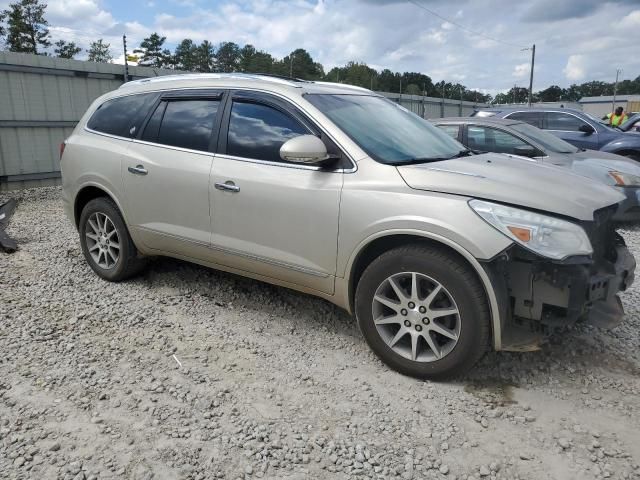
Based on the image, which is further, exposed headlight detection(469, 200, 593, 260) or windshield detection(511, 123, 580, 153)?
windshield detection(511, 123, 580, 153)

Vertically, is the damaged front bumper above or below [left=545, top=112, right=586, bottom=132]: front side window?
below

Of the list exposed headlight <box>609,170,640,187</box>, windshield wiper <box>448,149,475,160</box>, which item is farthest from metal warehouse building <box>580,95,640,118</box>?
windshield wiper <box>448,149,475,160</box>

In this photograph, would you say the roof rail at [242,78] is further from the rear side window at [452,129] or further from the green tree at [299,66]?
the green tree at [299,66]

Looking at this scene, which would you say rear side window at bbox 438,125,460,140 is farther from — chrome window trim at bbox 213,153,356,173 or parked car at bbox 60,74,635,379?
chrome window trim at bbox 213,153,356,173

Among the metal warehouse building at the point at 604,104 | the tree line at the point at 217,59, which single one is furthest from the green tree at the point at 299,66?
the metal warehouse building at the point at 604,104

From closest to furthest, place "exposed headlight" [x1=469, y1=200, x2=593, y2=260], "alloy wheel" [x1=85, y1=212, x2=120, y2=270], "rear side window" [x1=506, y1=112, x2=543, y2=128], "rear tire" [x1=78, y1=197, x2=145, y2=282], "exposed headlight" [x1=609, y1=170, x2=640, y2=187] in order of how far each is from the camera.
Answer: "exposed headlight" [x1=469, y1=200, x2=593, y2=260] < "rear tire" [x1=78, y1=197, x2=145, y2=282] < "alloy wheel" [x1=85, y1=212, x2=120, y2=270] < "exposed headlight" [x1=609, y1=170, x2=640, y2=187] < "rear side window" [x1=506, y1=112, x2=543, y2=128]

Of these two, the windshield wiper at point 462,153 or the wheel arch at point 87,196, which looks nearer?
the windshield wiper at point 462,153

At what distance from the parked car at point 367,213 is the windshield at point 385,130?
16mm

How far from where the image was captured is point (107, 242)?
4.73 m

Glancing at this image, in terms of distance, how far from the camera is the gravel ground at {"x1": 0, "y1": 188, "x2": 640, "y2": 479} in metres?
2.48

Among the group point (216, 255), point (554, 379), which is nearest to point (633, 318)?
point (554, 379)

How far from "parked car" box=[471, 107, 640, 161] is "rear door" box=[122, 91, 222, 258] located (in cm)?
654

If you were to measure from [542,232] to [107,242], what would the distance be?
3.66 m

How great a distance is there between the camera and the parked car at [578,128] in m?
9.23
